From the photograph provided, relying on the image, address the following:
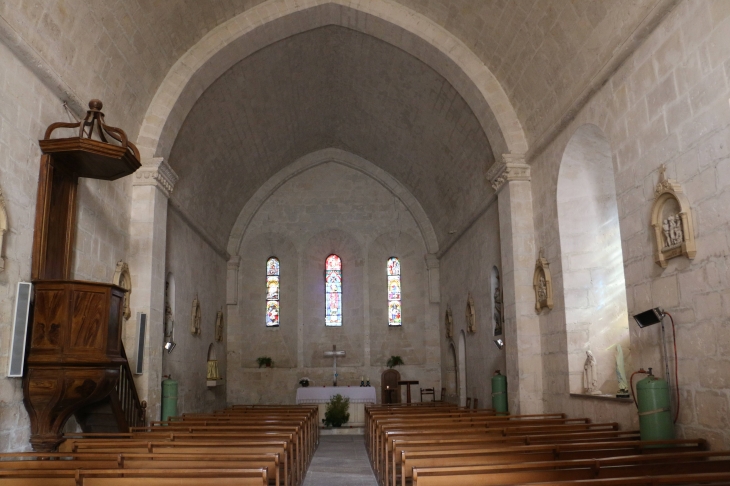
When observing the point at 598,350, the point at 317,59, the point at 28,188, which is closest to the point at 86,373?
the point at 28,188

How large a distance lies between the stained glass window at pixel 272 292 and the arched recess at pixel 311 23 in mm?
8958

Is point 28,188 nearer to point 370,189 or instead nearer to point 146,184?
point 146,184

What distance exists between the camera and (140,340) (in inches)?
398

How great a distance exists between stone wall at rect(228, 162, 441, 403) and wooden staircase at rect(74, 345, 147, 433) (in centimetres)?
1020

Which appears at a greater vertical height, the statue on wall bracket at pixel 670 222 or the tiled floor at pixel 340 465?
the statue on wall bracket at pixel 670 222

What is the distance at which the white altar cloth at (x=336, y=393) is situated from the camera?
54.9 feet

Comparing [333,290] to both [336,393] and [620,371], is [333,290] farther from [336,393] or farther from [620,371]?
[620,371]

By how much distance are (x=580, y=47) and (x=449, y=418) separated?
5.42 meters

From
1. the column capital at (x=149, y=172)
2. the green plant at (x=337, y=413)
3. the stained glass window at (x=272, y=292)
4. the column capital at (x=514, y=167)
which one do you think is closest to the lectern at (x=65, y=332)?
the column capital at (x=149, y=172)

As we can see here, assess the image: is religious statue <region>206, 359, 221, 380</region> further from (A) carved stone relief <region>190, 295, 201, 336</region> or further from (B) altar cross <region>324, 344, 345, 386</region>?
(B) altar cross <region>324, 344, 345, 386</region>

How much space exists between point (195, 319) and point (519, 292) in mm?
7723

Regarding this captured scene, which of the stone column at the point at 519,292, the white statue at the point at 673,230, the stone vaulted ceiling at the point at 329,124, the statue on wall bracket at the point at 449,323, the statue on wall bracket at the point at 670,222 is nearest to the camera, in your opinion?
the statue on wall bracket at the point at 670,222

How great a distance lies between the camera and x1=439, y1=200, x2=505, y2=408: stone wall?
13375mm

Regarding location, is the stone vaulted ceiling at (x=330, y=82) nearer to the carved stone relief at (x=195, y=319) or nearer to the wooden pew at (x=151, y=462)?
the carved stone relief at (x=195, y=319)
